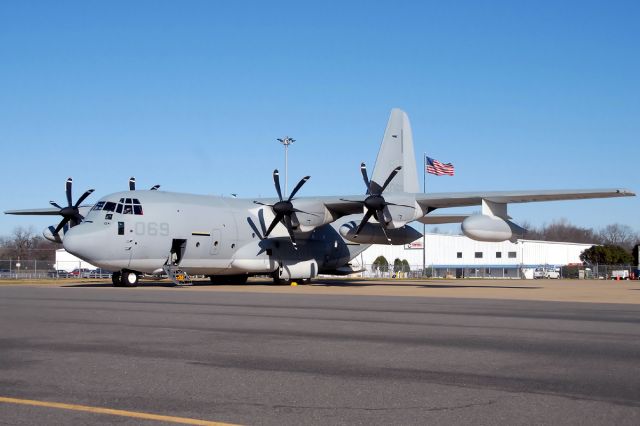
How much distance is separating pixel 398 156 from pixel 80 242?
62.5ft

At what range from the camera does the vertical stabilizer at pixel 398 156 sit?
4222 centimetres

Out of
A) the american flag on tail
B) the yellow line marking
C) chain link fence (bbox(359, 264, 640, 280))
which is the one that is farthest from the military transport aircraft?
the yellow line marking

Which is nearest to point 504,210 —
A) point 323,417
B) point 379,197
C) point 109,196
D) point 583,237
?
point 379,197

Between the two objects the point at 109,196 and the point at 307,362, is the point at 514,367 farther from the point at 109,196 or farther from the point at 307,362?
Answer: the point at 109,196

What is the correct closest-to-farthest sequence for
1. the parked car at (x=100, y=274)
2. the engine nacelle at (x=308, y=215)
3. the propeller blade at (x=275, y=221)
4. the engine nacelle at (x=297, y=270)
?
the propeller blade at (x=275, y=221) → the engine nacelle at (x=308, y=215) → the engine nacelle at (x=297, y=270) → the parked car at (x=100, y=274)

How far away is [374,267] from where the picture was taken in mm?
81062

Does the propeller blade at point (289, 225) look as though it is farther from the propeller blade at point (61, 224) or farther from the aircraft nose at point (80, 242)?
the propeller blade at point (61, 224)

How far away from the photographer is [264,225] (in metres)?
39.9

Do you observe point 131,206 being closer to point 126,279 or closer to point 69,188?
point 126,279

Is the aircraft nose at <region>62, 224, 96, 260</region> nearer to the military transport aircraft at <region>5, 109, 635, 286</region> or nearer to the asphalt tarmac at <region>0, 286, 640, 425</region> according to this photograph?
the military transport aircraft at <region>5, 109, 635, 286</region>

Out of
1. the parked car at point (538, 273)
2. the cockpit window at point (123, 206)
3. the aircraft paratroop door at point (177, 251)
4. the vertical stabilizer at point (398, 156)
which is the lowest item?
the parked car at point (538, 273)

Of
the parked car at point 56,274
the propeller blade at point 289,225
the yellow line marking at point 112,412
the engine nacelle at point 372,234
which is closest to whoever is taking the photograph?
the yellow line marking at point 112,412

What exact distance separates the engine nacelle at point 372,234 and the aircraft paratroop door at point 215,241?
6774mm

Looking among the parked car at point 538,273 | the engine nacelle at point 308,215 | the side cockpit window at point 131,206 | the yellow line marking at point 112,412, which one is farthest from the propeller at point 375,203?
the parked car at point 538,273
